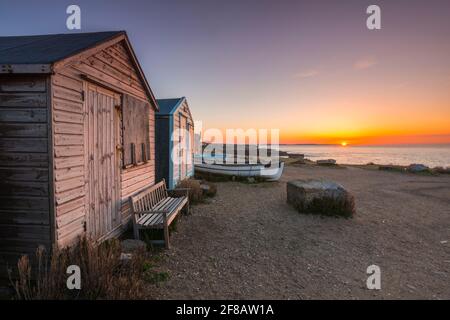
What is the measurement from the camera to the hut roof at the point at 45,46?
3.34 m

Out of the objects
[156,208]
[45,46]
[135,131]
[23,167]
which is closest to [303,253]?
[156,208]

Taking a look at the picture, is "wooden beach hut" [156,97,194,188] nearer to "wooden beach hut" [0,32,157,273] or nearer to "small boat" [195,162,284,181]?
"small boat" [195,162,284,181]

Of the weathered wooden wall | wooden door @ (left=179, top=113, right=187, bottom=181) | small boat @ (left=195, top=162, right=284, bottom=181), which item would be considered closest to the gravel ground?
the weathered wooden wall

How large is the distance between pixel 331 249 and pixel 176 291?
3.57 metres

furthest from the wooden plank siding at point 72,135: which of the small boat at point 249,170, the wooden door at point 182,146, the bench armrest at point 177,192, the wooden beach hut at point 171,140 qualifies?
the small boat at point 249,170

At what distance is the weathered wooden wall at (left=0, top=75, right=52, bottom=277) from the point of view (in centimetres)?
328

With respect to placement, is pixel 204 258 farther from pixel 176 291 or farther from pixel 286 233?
pixel 286 233

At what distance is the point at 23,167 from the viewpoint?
11.0ft

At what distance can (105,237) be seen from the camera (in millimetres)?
4730

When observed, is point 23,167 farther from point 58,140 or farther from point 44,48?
point 44,48

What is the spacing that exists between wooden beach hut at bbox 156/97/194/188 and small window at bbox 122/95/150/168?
3073 mm

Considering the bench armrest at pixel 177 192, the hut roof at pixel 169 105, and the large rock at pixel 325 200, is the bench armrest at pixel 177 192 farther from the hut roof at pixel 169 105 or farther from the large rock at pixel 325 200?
the large rock at pixel 325 200

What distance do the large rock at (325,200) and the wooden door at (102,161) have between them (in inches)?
227

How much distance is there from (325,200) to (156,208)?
538 centimetres
